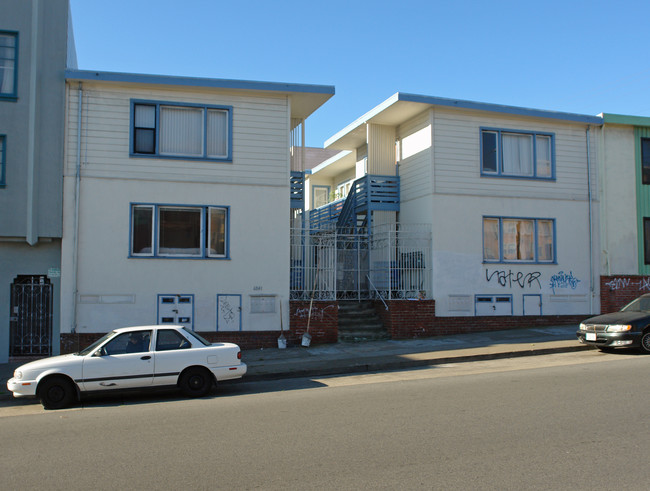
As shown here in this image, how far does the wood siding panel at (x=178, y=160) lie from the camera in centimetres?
1559

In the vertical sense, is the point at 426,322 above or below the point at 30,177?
below

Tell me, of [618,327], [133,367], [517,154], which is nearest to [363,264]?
[517,154]

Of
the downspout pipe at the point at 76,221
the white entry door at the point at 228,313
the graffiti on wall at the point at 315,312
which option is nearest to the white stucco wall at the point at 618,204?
the graffiti on wall at the point at 315,312

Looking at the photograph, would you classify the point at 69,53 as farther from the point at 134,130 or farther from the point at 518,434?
the point at 518,434

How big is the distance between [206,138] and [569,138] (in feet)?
37.6

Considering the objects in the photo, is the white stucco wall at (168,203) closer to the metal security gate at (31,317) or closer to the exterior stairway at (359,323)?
the metal security gate at (31,317)

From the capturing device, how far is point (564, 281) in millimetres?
18734

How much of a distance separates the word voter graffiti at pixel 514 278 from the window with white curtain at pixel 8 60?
553 inches

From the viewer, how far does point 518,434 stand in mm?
6727

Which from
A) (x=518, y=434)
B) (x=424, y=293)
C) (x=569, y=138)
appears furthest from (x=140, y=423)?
(x=569, y=138)

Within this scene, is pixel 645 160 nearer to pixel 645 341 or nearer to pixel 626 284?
pixel 626 284

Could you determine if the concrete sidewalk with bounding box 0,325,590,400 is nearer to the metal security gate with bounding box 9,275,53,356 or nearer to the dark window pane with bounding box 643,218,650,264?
the metal security gate with bounding box 9,275,53,356

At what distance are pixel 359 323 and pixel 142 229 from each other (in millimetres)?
6645

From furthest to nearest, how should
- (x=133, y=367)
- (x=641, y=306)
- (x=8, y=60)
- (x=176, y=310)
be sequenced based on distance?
1. (x=176, y=310)
2. (x=8, y=60)
3. (x=641, y=306)
4. (x=133, y=367)
